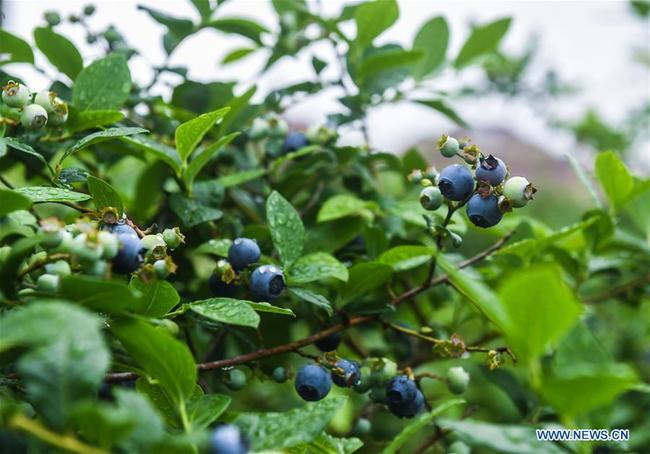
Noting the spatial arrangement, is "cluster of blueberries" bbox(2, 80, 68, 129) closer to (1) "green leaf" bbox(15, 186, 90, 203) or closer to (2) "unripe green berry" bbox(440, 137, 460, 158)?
(1) "green leaf" bbox(15, 186, 90, 203)

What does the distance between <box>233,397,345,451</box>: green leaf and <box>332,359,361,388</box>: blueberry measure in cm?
26

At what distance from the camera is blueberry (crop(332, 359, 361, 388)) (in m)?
1.10

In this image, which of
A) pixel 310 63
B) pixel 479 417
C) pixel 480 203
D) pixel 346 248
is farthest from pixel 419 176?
pixel 479 417

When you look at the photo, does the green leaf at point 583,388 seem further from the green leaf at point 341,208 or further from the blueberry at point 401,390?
the green leaf at point 341,208

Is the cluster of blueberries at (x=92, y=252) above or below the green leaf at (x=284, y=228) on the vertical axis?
above

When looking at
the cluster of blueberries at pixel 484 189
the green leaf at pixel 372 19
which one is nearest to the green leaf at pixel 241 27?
the green leaf at pixel 372 19

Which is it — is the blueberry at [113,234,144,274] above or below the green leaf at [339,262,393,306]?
above

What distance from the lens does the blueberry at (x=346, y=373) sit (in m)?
1.10

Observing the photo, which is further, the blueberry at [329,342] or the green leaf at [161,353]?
the blueberry at [329,342]

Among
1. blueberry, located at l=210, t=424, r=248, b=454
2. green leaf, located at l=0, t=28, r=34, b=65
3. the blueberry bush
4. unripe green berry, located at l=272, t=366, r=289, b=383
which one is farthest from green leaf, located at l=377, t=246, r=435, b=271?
green leaf, located at l=0, t=28, r=34, b=65

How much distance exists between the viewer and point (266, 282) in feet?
3.58

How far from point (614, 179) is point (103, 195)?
1.03 meters

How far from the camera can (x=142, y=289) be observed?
92 centimetres

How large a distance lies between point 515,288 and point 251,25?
48.2 inches
